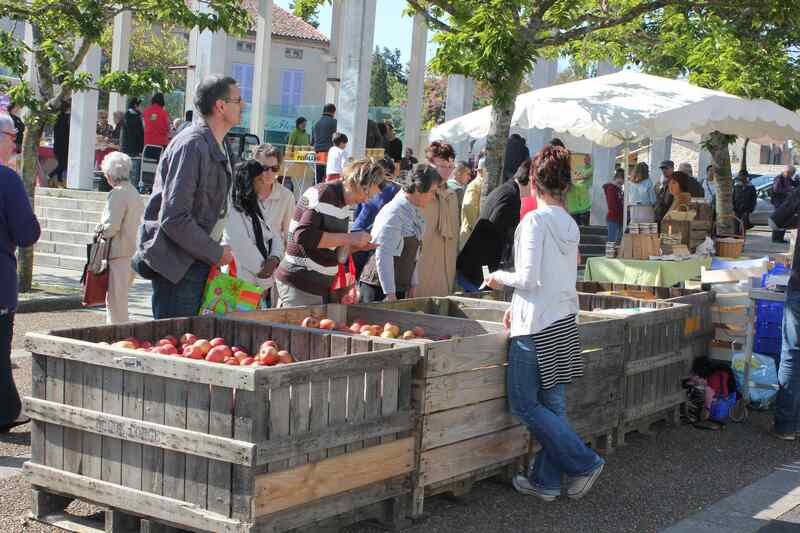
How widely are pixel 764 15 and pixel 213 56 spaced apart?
9.83m

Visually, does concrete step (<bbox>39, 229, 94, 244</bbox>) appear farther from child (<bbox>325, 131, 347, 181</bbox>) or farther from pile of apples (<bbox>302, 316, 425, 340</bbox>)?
pile of apples (<bbox>302, 316, 425, 340</bbox>)

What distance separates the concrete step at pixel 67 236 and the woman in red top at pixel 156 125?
8.65 feet

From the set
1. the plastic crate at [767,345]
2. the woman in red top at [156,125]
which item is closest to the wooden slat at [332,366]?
the plastic crate at [767,345]

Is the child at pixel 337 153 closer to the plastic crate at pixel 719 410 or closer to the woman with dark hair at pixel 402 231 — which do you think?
the woman with dark hair at pixel 402 231

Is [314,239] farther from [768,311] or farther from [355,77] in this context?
[355,77]

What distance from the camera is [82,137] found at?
22.1m

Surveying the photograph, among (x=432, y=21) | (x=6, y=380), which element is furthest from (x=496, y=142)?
(x=6, y=380)

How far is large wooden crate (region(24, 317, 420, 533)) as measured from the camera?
15.7 ft

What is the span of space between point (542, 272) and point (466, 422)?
3.00 ft

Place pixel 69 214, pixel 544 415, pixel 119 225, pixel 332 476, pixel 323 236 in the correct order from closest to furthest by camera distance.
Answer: pixel 332 476, pixel 544 415, pixel 323 236, pixel 119 225, pixel 69 214

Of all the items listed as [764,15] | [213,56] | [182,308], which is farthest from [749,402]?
[213,56]

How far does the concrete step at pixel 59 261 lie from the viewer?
1683 cm

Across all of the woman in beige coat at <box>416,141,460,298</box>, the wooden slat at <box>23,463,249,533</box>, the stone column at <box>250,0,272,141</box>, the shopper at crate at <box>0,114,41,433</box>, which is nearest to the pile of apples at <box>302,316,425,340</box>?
the shopper at crate at <box>0,114,41,433</box>

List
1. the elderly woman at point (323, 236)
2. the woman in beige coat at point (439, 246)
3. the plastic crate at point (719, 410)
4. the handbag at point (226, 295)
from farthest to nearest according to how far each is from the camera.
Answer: the woman in beige coat at point (439, 246) < the plastic crate at point (719, 410) < the elderly woman at point (323, 236) < the handbag at point (226, 295)
